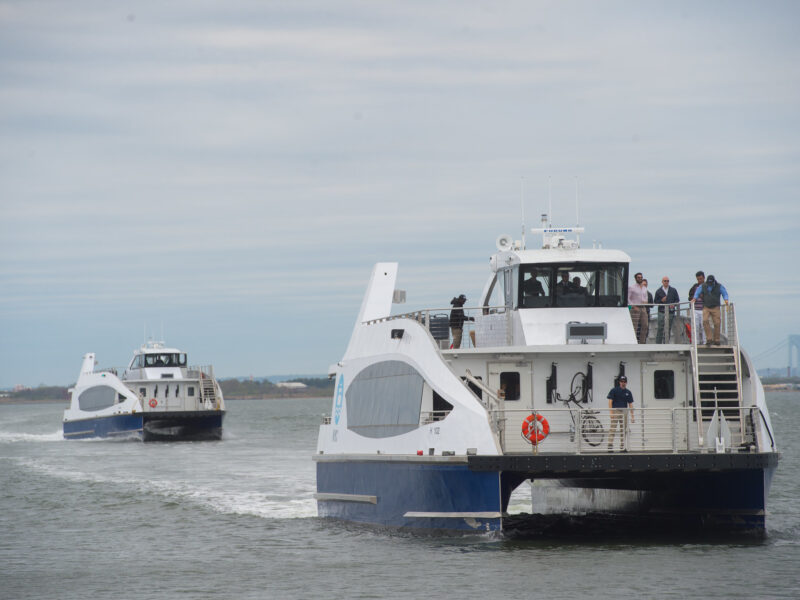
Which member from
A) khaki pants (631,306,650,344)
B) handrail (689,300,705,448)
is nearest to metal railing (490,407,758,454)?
handrail (689,300,705,448)

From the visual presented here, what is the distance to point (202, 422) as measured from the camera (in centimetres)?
6047

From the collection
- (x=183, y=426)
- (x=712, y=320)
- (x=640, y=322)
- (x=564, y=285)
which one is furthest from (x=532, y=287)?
(x=183, y=426)

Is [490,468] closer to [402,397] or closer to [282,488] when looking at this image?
[402,397]

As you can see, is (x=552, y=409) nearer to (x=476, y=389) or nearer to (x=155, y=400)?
(x=476, y=389)

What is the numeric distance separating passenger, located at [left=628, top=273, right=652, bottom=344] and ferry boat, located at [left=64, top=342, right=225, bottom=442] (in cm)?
3943

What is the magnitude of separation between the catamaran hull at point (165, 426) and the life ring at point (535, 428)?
42.0 meters

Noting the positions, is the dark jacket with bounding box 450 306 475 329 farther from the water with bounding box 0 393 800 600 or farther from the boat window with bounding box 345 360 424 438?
the water with bounding box 0 393 800 600

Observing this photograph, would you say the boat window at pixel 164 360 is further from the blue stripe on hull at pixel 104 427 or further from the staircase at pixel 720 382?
the staircase at pixel 720 382

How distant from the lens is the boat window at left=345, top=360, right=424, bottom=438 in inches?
810

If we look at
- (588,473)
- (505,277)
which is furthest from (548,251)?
(588,473)

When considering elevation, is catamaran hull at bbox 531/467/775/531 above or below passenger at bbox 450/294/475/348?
below

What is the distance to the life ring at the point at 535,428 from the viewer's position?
1922 cm

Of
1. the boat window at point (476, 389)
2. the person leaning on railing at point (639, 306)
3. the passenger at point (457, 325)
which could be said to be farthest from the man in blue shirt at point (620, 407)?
the passenger at point (457, 325)

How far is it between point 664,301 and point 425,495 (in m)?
6.20
